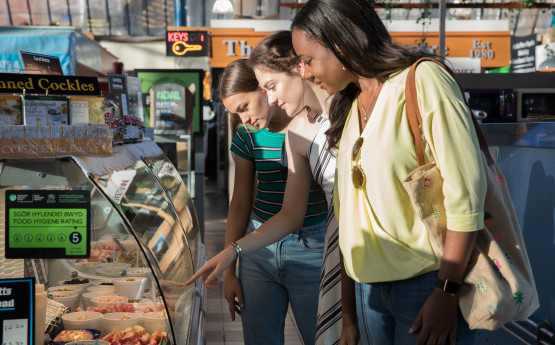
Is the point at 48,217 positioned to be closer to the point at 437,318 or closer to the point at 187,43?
the point at 437,318

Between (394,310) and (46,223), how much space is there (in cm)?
131

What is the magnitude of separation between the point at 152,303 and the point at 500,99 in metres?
3.71

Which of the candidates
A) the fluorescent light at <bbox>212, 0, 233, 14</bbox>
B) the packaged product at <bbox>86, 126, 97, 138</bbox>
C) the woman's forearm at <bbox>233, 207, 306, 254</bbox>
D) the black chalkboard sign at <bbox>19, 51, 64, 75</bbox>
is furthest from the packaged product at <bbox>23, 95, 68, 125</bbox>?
the fluorescent light at <bbox>212, 0, 233, 14</bbox>

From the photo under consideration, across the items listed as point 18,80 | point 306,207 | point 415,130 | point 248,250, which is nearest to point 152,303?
point 248,250

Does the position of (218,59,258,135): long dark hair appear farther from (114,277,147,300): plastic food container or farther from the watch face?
the watch face

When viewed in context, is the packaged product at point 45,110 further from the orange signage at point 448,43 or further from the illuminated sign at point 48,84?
the orange signage at point 448,43

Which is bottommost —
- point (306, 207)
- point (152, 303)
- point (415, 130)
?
point (152, 303)

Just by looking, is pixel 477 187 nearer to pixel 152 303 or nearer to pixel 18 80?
pixel 18 80

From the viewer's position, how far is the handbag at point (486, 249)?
4.64 ft

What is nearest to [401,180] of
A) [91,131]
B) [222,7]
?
[91,131]

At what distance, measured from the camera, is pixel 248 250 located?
2246 mm

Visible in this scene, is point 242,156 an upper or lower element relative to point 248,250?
upper

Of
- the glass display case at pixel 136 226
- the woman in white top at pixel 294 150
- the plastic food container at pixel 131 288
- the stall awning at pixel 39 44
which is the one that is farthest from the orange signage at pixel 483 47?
the woman in white top at pixel 294 150

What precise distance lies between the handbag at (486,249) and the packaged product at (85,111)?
1.27 metres
